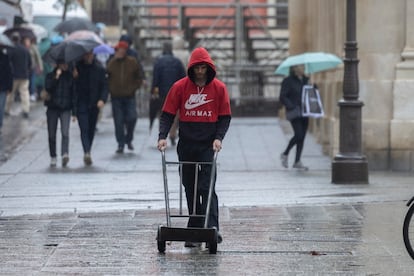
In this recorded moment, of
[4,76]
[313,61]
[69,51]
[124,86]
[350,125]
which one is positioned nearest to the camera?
[350,125]

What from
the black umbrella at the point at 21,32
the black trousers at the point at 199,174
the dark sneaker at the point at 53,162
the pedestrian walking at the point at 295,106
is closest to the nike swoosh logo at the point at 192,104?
Result: the black trousers at the point at 199,174

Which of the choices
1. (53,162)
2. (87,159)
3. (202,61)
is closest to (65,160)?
(53,162)

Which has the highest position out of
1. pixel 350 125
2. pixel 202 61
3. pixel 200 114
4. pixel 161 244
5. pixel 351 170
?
pixel 202 61

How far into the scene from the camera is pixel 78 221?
41.2 ft

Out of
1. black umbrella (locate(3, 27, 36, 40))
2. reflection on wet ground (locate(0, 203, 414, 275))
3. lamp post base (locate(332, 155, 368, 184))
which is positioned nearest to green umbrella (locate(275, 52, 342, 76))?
lamp post base (locate(332, 155, 368, 184))

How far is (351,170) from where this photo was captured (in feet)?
51.7

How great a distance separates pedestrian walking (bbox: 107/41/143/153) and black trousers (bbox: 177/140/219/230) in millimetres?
9632

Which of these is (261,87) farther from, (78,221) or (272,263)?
(272,263)

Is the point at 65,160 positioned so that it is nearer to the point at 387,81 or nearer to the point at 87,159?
the point at 87,159

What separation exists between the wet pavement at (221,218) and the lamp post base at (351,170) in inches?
7.8

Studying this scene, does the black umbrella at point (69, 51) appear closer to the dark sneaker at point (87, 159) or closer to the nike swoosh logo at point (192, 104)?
the dark sneaker at point (87, 159)

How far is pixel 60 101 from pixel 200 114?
7972 mm

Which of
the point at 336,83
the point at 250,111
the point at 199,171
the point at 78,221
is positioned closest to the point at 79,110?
the point at 336,83

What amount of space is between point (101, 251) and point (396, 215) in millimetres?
3684
